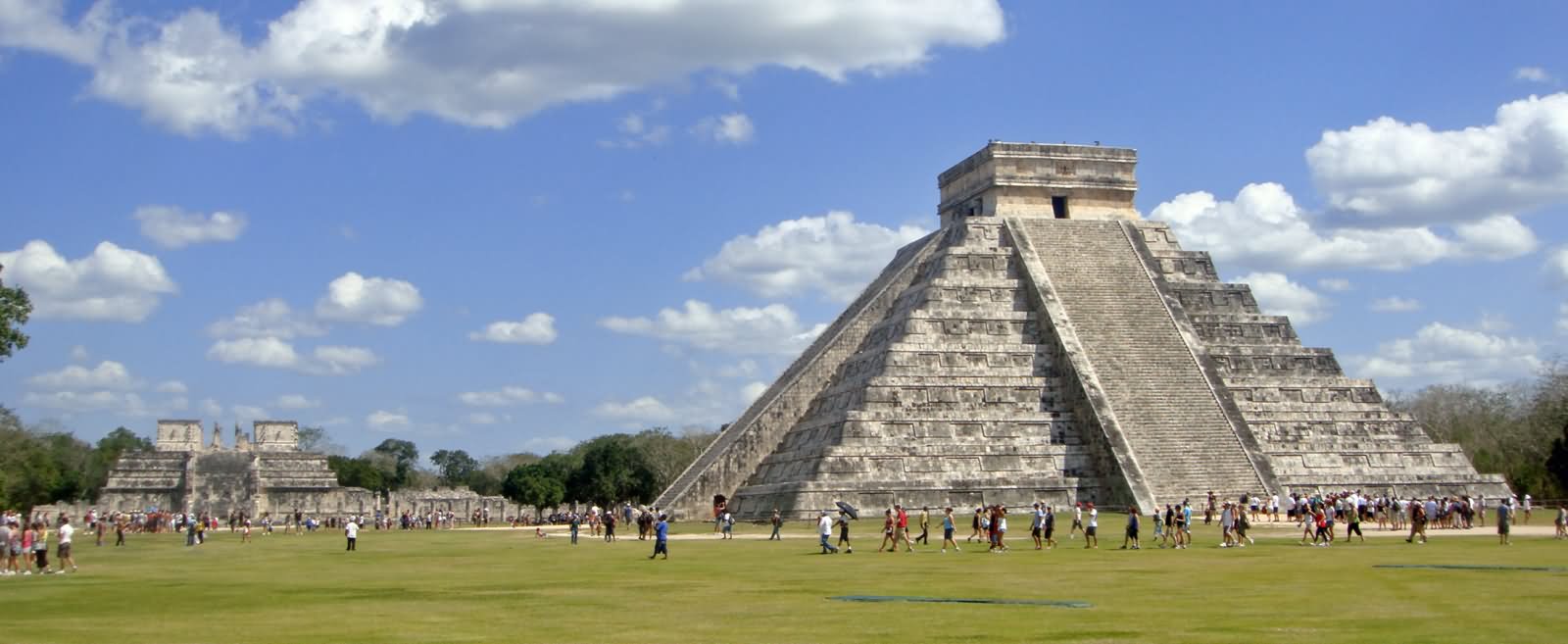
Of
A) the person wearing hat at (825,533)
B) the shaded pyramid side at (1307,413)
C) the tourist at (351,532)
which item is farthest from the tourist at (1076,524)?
the tourist at (351,532)

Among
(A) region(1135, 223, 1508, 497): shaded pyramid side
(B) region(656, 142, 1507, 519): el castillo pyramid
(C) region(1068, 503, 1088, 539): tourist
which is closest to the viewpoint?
(C) region(1068, 503, 1088, 539): tourist

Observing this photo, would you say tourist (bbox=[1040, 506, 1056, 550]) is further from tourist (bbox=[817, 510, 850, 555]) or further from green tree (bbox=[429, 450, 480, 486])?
green tree (bbox=[429, 450, 480, 486])

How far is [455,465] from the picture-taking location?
13112 cm

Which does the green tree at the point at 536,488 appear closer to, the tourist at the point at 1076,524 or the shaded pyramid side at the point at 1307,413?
the shaded pyramid side at the point at 1307,413

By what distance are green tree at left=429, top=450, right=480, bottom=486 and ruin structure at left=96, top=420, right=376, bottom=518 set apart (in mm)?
64887

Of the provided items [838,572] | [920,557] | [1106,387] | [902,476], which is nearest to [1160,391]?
[1106,387]

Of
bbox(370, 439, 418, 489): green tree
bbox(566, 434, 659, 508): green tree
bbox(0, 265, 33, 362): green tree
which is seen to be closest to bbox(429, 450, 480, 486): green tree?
bbox(370, 439, 418, 489): green tree

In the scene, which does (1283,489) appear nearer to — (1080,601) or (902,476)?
(902,476)

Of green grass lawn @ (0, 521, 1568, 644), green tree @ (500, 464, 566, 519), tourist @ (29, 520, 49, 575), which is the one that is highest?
green tree @ (500, 464, 566, 519)

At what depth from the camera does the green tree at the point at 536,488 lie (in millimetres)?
66938

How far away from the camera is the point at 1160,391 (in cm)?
3769

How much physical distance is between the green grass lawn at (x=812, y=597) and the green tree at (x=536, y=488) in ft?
133

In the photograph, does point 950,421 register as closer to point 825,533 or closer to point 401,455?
point 825,533

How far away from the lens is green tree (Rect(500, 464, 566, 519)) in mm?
66938
